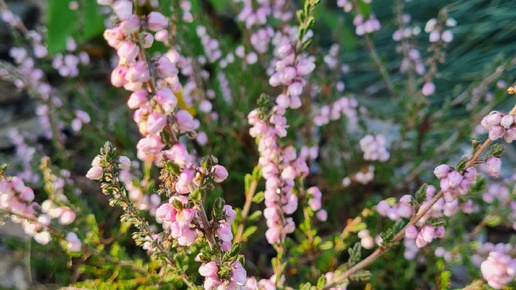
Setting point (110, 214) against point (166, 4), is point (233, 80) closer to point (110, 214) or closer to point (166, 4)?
point (166, 4)

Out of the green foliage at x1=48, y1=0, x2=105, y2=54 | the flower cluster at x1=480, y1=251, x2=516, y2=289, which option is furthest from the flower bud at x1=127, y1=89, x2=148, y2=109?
the green foliage at x1=48, y1=0, x2=105, y2=54

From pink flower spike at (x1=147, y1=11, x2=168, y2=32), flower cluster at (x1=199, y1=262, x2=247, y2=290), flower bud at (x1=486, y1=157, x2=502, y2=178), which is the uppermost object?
pink flower spike at (x1=147, y1=11, x2=168, y2=32)

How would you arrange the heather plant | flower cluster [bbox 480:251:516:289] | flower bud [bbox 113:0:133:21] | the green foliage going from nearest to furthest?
flower bud [bbox 113:0:133:21]
the heather plant
flower cluster [bbox 480:251:516:289]
the green foliage

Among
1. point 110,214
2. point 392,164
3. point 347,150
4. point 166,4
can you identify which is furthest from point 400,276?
point 166,4

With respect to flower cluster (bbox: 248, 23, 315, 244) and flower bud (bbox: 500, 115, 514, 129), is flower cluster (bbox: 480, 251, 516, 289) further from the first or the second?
flower cluster (bbox: 248, 23, 315, 244)

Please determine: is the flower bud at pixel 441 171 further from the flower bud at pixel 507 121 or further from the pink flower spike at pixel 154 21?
the pink flower spike at pixel 154 21

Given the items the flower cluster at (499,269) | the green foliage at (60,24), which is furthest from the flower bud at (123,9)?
the green foliage at (60,24)

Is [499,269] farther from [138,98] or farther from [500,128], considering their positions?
[138,98]

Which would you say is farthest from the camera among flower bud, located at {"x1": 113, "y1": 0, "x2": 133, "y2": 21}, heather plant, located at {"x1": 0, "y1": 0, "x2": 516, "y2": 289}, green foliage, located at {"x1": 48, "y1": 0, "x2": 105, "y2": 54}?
green foliage, located at {"x1": 48, "y1": 0, "x2": 105, "y2": 54}
